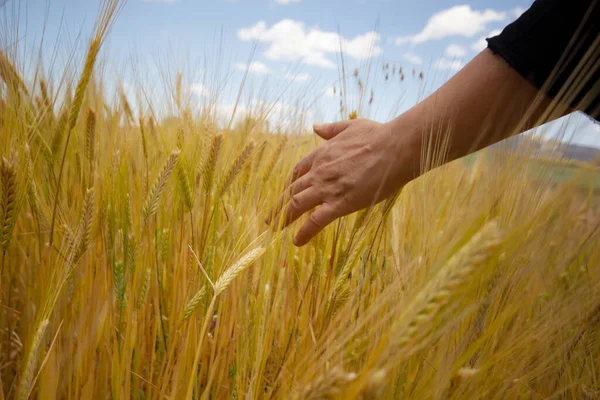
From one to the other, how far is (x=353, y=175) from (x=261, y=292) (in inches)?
15.6

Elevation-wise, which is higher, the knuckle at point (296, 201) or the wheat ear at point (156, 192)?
the wheat ear at point (156, 192)

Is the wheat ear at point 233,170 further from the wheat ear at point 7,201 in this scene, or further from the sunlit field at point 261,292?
the wheat ear at point 7,201

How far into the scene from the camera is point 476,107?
2.87ft

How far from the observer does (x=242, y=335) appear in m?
0.77

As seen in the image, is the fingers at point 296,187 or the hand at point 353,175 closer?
the hand at point 353,175

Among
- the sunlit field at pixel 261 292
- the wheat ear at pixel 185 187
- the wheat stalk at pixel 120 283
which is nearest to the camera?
the sunlit field at pixel 261 292

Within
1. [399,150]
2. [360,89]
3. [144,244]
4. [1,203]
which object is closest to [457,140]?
[399,150]

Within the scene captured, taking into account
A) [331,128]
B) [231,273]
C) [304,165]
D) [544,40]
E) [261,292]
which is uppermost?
[544,40]

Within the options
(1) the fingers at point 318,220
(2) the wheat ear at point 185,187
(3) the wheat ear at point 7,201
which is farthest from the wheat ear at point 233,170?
(3) the wheat ear at point 7,201

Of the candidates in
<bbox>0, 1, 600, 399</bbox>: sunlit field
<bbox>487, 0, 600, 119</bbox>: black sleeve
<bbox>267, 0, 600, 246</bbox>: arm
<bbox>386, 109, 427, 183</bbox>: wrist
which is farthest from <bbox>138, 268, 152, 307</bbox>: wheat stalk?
<bbox>487, 0, 600, 119</bbox>: black sleeve

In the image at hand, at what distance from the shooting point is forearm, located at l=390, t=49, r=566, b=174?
0.87 meters

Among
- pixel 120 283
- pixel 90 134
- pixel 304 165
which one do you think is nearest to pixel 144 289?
pixel 120 283

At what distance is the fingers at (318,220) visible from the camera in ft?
3.19

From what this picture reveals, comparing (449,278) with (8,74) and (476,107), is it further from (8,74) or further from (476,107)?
(8,74)
